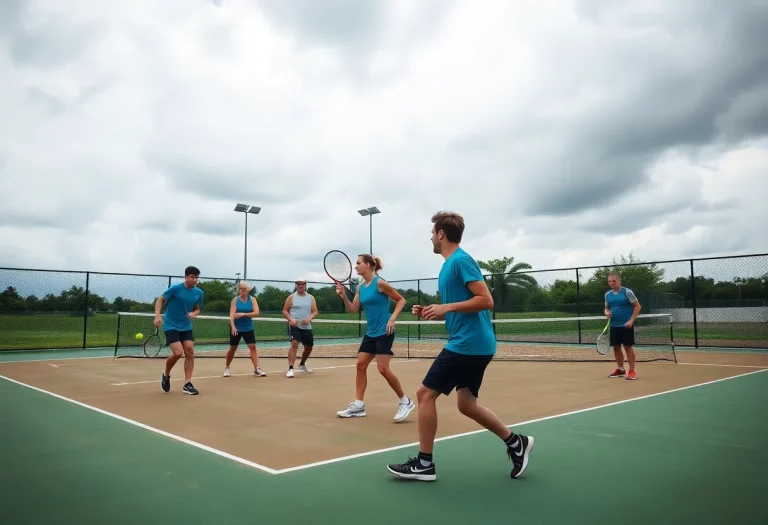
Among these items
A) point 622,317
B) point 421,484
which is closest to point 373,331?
point 421,484

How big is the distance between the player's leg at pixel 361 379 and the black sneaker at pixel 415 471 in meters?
2.44

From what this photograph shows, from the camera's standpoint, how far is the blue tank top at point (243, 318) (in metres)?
10.8

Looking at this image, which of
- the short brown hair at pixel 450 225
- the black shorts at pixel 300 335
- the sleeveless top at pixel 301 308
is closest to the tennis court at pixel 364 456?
the short brown hair at pixel 450 225

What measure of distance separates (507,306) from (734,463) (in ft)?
60.7

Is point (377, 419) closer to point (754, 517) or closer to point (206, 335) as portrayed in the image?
point (754, 517)

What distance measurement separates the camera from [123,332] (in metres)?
18.9

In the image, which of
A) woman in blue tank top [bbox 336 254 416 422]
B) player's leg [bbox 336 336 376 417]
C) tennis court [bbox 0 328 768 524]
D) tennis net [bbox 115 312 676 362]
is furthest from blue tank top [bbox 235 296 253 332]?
player's leg [bbox 336 336 376 417]

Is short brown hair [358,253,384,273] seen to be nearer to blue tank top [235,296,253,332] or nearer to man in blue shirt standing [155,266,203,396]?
man in blue shirt standing [155,266,203,396]

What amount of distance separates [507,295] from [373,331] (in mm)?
17813

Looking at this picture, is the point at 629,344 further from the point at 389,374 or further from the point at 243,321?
the point at 243,321

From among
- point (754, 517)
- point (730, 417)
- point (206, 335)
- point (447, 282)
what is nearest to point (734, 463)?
point (754, 517)

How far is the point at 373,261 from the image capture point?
271 inches

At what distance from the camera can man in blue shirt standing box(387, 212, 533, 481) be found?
3.93m

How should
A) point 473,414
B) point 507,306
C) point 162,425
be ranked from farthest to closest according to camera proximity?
1. point 507,306
2. point 162,425
3. point 473,414
